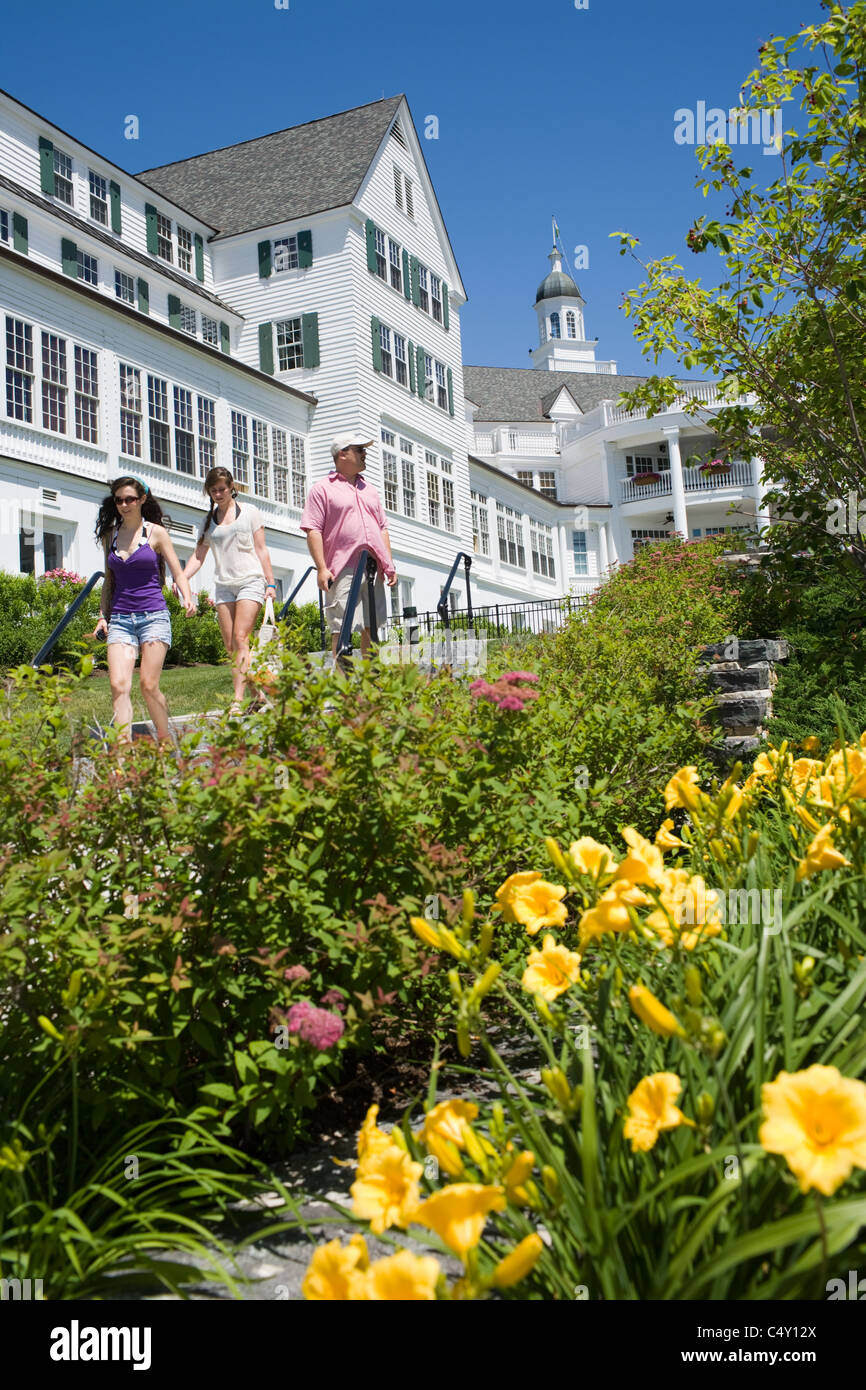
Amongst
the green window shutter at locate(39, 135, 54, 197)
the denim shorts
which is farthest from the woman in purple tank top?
the green window shutter at locate(39, 135, 54, 197)

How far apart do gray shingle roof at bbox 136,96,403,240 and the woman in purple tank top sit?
20535mm

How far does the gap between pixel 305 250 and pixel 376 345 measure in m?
2.80

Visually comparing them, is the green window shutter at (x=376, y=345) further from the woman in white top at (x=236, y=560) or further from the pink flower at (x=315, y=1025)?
the pink flower at (x=315, y=1025)

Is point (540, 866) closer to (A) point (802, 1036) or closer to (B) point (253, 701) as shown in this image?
(B) point (253, 701)

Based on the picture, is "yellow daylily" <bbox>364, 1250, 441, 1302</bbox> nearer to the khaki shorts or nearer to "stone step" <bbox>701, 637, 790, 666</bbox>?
the khaki shorts

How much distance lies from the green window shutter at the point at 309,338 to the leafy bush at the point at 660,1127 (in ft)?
77.1

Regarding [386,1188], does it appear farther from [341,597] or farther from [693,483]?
[693,483]

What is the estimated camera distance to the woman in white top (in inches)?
261

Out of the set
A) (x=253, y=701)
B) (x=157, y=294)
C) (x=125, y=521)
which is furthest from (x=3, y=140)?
(x=253, y=701)

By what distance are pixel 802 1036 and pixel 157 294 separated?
2302cm

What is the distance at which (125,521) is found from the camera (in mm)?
6066

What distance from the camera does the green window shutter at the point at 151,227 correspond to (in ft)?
74.8

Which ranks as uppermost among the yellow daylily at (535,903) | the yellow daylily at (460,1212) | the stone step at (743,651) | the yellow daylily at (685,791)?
the stone step at (743,651)

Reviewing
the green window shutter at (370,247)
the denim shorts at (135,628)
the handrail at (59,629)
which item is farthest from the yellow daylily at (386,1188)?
the green window shutter at (370,247)
